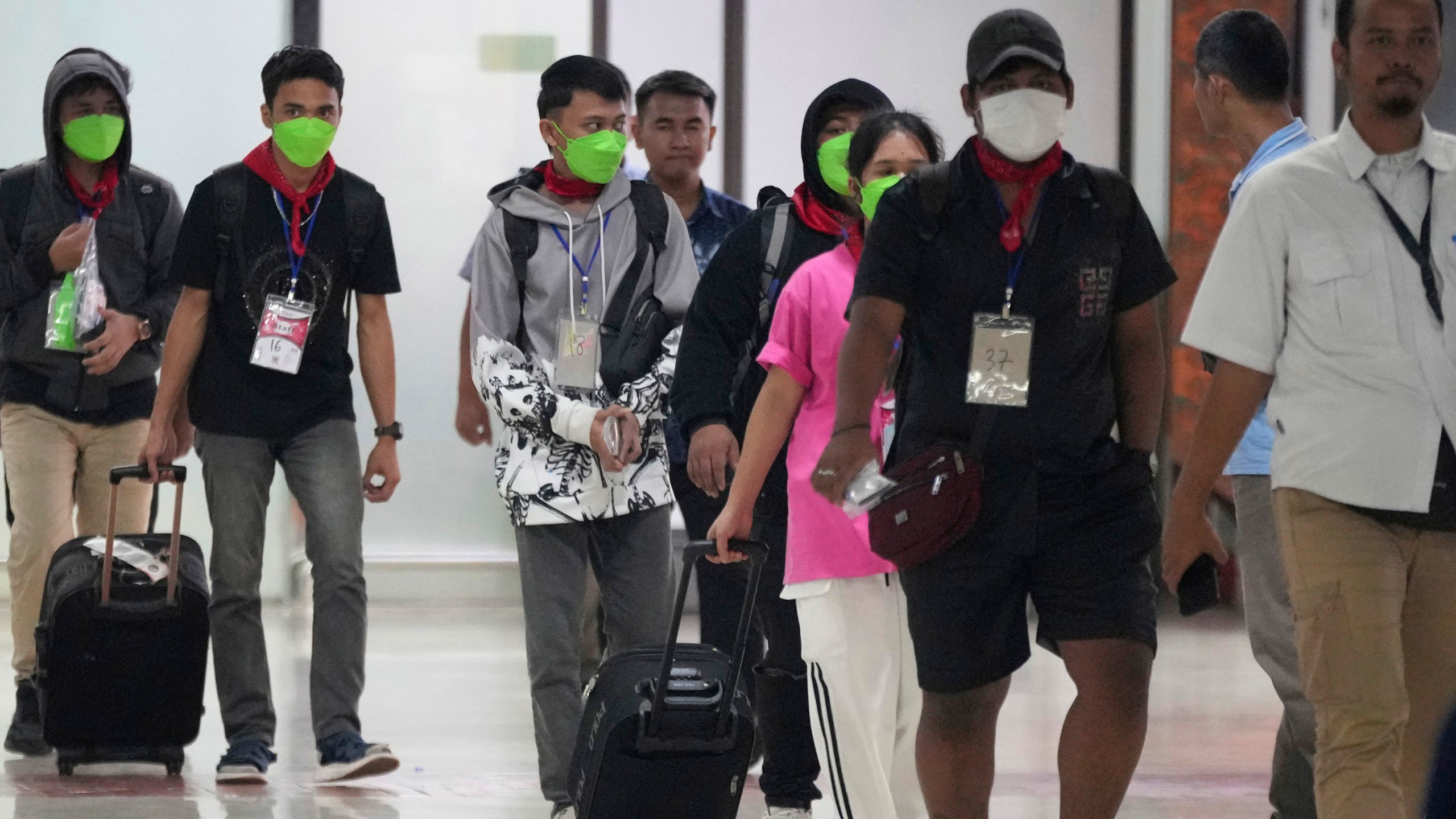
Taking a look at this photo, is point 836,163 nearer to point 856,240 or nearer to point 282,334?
point 856,240

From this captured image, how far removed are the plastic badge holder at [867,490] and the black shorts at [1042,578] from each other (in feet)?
0.54

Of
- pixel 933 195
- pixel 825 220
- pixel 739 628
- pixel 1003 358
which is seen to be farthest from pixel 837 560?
pixel 825 220

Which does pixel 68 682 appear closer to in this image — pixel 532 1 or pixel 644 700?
pixel 644 700

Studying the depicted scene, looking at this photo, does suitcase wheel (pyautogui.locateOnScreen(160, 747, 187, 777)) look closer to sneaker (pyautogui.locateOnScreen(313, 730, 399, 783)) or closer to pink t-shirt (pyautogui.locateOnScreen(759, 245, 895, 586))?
sneaker (pyautogui.locateOnScreen(313, 730, 399, 783))

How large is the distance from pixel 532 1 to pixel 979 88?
598cm

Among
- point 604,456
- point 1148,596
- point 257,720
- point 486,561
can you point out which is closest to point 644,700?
point 604,456

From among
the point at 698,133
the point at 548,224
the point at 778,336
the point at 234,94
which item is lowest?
the point at 778,336

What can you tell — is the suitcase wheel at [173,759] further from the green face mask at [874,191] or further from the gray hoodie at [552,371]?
the green face mask at [874,191]

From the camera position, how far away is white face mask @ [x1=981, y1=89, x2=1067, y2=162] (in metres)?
3.00

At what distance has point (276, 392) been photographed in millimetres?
4707

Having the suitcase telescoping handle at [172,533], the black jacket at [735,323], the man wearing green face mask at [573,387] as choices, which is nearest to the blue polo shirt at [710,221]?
the man wearing green face mask at [573,387]

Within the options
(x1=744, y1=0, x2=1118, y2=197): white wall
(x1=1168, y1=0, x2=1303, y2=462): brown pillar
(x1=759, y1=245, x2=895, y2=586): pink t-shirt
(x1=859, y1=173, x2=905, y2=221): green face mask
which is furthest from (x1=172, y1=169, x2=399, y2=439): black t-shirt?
(x1=1168, y1=0, x2=1303, y2=462): brown pillar

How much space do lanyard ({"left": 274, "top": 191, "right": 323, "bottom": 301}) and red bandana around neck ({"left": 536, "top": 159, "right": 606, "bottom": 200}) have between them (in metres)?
0.74

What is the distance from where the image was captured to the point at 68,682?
15.4ft
